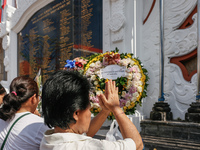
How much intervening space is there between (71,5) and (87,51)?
1.30 meters

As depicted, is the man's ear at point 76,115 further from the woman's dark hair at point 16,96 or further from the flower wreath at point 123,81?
the flower wreath at point 123,81

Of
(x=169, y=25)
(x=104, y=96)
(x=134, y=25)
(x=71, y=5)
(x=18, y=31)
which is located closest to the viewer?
(x=104, y=96)

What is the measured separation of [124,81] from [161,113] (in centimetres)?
76

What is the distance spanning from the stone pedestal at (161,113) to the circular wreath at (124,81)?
39 centimetres

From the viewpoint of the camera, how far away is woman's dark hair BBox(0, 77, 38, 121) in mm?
1324

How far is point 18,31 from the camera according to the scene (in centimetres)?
688

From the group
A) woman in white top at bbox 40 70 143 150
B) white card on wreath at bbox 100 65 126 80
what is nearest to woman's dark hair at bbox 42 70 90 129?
woman in white top at bbox 40 70 143 150

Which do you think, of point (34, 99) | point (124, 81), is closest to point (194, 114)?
→ point (124, 81)

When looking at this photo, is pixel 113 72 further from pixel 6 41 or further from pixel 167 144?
pixel 6 41

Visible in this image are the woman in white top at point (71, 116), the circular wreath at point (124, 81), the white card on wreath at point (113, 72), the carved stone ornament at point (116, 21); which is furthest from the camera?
the carved stone ornament at point (116, 21)

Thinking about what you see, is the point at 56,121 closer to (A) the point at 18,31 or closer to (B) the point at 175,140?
(B) the point at 175,140

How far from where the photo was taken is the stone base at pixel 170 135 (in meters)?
2.29

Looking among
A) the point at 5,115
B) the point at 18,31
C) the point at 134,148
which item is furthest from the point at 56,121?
the point at 18,31

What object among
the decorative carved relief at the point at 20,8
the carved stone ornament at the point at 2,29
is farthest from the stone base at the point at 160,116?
the carved stone ornament at the point at 2,29
